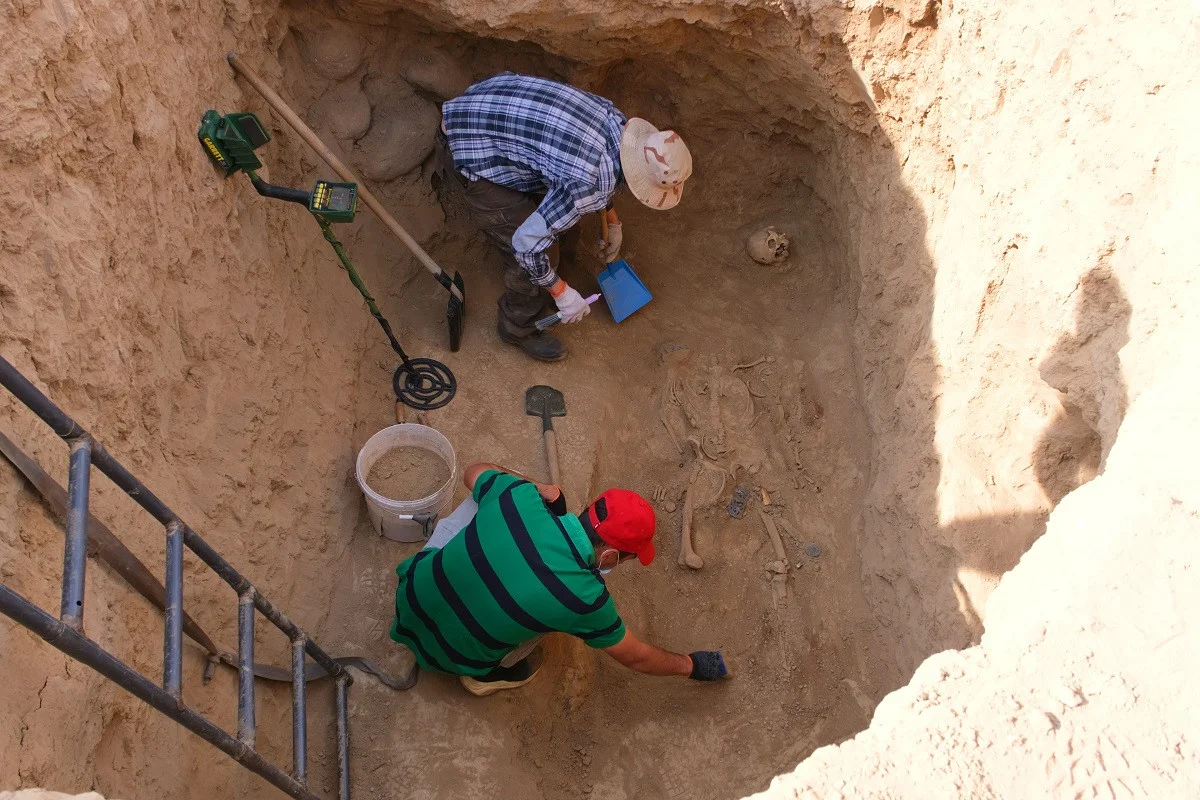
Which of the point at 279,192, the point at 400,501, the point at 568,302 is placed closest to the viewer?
the point at 279,192

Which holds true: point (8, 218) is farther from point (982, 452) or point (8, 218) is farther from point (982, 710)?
point (982, 452)

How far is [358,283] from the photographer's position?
11.6 feet

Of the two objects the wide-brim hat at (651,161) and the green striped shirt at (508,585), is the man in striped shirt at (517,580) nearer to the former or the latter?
the green striped shirt at (508,585)

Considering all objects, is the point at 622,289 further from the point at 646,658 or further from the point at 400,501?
the point at 646,658

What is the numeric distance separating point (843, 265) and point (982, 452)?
1.65m

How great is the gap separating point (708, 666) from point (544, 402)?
5.05 ft

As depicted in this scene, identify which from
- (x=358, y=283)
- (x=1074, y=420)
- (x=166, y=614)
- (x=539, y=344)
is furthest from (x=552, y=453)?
(x=1074, y=420)

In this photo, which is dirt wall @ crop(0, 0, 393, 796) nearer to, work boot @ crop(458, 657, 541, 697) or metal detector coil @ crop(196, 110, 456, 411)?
metal detector coil @ crop(196, 110, 456, 411)

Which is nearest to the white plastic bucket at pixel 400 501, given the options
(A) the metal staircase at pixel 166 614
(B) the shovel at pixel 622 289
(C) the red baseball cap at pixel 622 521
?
(A) the metal staircase at pixel 166 614

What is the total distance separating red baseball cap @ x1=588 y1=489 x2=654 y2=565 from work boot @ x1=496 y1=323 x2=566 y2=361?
5.46 feet

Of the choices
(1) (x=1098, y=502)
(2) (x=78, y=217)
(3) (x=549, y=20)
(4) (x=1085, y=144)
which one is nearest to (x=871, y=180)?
(4) (x=1085, y=144)

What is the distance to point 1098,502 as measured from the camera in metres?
1.87

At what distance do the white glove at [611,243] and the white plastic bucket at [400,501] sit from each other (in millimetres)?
1491

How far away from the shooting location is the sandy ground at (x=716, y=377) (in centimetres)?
184
